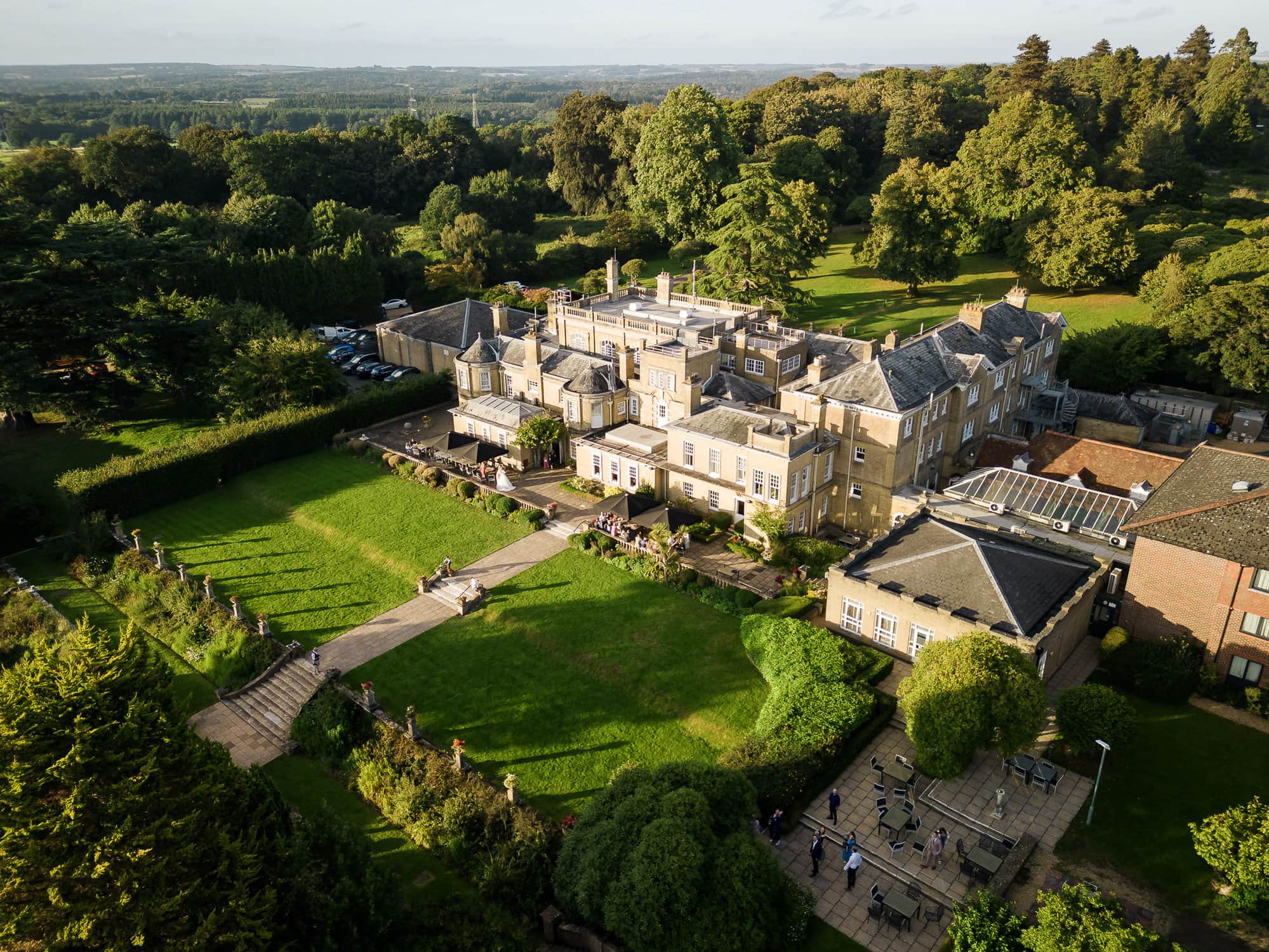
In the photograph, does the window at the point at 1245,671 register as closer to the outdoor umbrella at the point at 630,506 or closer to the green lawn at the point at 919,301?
the outdoor umbrella at the point at 630,506

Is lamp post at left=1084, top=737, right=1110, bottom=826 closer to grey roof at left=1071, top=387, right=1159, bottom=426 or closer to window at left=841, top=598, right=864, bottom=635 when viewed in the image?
window at left=841, top=598, right=864, bottom=635

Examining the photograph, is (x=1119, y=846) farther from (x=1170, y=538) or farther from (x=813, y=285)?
(x=813, y=285)

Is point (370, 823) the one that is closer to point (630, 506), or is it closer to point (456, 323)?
point (630, 506)

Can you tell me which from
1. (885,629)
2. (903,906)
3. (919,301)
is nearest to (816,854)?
(903,906)

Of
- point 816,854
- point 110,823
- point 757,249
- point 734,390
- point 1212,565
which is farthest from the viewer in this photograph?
point 757,249

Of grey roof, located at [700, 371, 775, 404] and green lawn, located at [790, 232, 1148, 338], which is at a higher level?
grey roof, located at [700, 371, 775, 404]

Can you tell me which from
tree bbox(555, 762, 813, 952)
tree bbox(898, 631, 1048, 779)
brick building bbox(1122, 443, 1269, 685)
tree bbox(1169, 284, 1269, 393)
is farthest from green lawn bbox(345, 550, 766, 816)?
tree bbox(1169, 284, 1269, 393)

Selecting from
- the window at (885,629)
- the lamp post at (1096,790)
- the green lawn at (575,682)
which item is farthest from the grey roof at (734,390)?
the lamp post at (1096,790)
